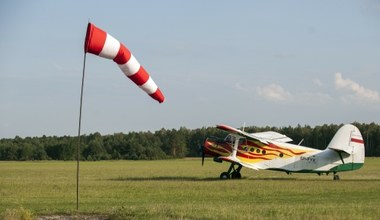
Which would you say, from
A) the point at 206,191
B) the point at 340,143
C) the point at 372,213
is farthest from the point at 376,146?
the point at 372,213

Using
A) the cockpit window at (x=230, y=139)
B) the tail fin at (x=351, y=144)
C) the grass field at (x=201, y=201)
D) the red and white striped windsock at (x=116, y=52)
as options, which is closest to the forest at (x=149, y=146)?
the cockpit window at (x=230, y=139)

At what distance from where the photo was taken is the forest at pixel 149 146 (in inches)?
4552

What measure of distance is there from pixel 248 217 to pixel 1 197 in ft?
39.4

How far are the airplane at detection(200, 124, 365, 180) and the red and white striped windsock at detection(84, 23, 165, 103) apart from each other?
A: 17626 millimetres

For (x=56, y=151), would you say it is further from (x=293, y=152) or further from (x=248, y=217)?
(x=248, y=217)

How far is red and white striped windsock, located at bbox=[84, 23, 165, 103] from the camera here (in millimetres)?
13969

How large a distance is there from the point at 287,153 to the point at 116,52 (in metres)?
21.1

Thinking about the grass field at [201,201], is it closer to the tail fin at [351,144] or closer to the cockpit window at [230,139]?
the tail fin at [351,144]

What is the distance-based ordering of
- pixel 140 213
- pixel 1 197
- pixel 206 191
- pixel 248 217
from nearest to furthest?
1. pixel 248 217
2. pixel 140 213
3. pixel 1 197
4. pixel 206 191

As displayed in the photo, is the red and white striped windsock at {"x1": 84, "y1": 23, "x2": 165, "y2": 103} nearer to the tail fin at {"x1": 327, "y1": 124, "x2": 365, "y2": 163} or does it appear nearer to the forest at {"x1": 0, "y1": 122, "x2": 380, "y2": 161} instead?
the tail fin at {"x1": 327, "y1": 124, "x2": 365, "y2": 163}

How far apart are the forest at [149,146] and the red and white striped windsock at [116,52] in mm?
97627

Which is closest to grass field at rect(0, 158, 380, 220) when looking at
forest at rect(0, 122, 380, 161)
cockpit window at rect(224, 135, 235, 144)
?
cockpit window at rect(224, 135, 235, 144)

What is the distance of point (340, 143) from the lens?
32875 mm

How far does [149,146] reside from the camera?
118 metres
